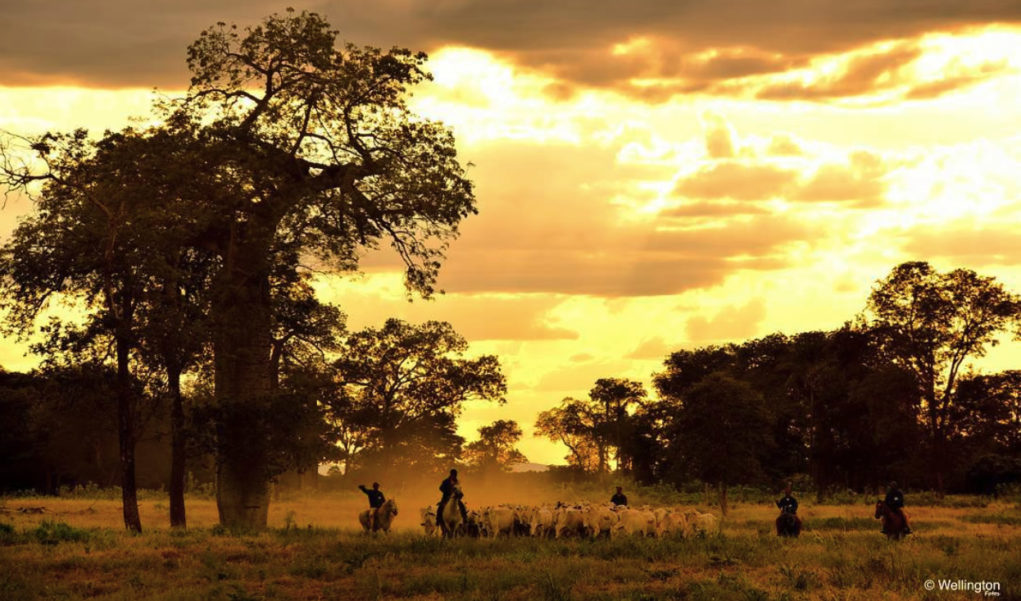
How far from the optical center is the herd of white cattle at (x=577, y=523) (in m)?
31.8

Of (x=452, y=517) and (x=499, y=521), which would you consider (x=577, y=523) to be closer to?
(x=499, y=521)

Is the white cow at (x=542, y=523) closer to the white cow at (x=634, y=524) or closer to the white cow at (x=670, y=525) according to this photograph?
the white cow at (x=634, y=524)

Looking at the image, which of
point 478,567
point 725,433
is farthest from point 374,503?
point 725,433

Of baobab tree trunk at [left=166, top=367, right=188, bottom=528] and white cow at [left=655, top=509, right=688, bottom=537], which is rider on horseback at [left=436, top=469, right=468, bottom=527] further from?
baobab tree trunk at [left=166, top=367, right=188, bottom=528]

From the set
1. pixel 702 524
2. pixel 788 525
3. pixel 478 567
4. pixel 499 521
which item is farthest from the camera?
pixel 702 524

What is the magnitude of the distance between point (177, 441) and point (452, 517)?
11.4m

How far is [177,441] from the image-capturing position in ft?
122

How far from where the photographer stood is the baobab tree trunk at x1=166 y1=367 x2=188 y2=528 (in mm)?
36719

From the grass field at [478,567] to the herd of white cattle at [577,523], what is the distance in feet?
5.37

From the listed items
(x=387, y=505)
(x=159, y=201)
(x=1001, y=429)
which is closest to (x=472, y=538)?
(x=387, y=505)

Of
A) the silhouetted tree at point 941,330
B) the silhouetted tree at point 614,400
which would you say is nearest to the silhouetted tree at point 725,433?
the silhouetted tree at point 941,330

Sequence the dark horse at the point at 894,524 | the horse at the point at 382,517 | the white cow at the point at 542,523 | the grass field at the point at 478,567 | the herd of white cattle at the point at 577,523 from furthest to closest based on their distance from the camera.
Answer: the horse at the point at 382,517 < the dark horse at the point at 894,524 < the white cow at the point at 542,523 < the herd of white cattle at the point at 577,523 < the grass field at the point at 478,567

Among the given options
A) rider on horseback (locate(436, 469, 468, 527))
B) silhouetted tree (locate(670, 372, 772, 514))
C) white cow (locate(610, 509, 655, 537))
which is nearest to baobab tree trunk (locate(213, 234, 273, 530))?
rider on horseback (locate(436, 469, 468, 527))

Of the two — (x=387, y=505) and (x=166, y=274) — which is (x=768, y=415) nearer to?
(x=387, y=505)
